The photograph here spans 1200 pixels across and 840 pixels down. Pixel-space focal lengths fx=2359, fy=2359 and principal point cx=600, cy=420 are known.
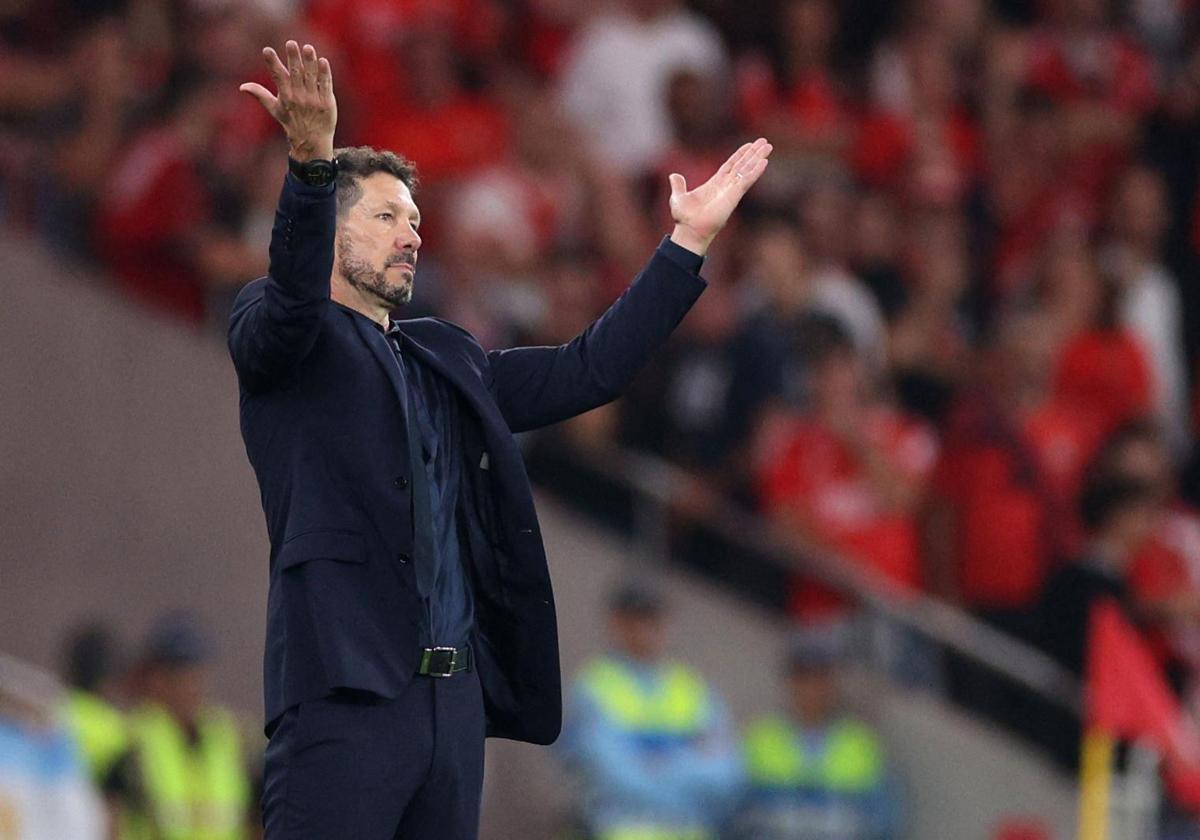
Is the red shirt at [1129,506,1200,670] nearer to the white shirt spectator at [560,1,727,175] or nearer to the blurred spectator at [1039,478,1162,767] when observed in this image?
the blurred spectator at [1039,478,1162,767]

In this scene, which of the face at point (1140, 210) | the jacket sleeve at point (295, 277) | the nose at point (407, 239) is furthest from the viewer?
the face at point (1140, 210)

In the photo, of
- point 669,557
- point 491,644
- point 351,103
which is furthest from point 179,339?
point 491,644

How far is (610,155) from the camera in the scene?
10891 millimetres

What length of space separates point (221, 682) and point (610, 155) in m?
3.09

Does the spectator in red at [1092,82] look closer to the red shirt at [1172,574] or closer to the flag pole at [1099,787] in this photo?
the red shirt at [1172,574]

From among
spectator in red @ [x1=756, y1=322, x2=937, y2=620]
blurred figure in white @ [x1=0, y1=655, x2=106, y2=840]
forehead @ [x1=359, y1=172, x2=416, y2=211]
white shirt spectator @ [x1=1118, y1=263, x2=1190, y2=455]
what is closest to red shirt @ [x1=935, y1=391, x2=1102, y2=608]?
spectator in red @ [x1=756, y1=322, x2=937, y2=620]

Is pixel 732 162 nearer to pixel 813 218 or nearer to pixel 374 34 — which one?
pixel 813 218

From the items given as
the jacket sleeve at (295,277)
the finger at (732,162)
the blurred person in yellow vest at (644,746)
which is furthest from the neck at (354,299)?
the blurred person in yellow vest at (644,746)

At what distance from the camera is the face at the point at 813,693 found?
909 cm

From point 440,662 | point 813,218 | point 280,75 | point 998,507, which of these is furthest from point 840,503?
point 280,75

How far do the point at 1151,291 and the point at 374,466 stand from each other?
23.7ft

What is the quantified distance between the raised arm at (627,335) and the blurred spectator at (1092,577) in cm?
491

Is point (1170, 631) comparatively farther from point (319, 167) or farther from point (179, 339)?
point (319, 167)

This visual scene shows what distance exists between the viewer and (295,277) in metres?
3.94
